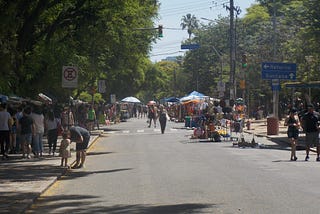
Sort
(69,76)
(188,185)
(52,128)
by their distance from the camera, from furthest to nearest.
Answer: (52,128), (69,76), (188,185)

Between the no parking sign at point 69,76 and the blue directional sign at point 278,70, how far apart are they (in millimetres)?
16057

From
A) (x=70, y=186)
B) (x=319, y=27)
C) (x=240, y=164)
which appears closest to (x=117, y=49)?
(x=319, y=27)

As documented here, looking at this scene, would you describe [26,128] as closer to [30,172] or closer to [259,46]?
[30,172]

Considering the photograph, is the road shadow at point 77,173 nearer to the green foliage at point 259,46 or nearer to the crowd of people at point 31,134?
the crowd of people at point 31,134

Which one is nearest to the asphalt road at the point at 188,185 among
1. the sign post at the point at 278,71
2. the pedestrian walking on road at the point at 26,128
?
the pedestrian walking on road at the point at 26,128

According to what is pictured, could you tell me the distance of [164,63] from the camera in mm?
158000

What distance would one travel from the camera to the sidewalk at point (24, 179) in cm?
1220

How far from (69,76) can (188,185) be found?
8.60m

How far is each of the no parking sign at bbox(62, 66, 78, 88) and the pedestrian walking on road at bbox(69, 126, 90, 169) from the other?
2.89 meters

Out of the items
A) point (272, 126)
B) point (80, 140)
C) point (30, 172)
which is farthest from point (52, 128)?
point (272, 126)

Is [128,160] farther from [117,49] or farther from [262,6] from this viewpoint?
[262,6]

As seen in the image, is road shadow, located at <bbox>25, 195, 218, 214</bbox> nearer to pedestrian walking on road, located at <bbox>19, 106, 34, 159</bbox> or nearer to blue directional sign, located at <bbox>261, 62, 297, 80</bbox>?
pedestrian walking on road, located at <bbox>19, 106, 34, 159</bbox>

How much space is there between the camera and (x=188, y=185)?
1470 centimetres

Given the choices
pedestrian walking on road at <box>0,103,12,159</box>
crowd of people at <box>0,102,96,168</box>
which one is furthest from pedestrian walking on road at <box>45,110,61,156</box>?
pedestrian walking on road at <box>0,103,12,159</box>
